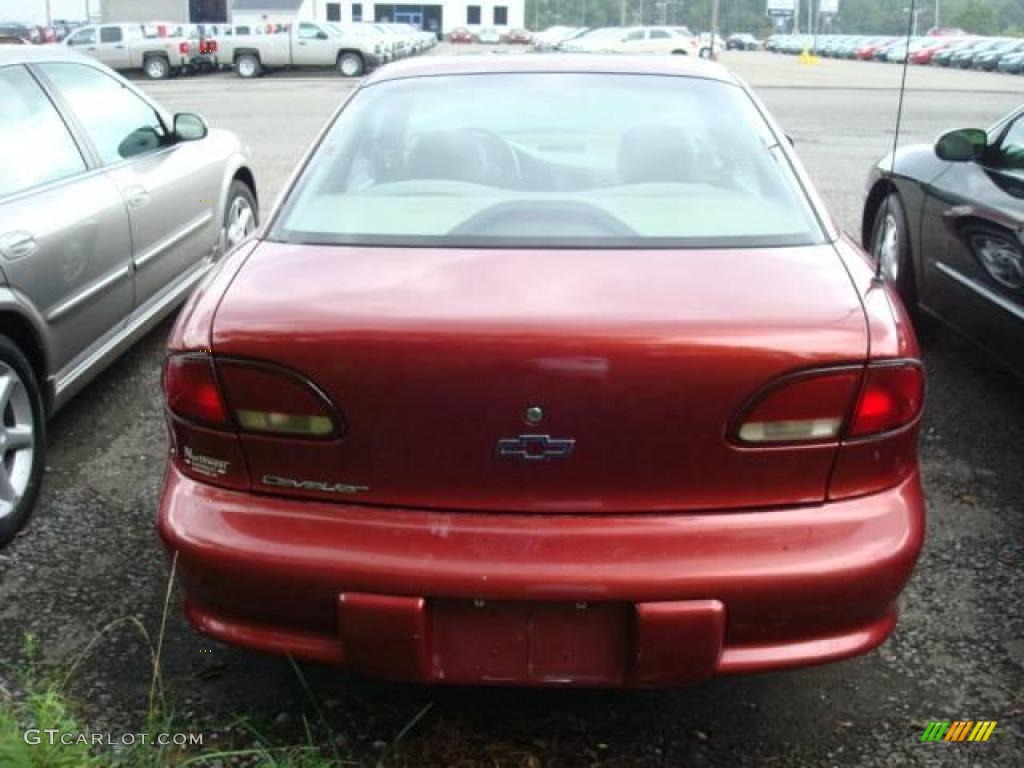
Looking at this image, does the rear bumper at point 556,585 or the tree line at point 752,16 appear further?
the tree line at point 752,16

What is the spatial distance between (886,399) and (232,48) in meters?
31.7

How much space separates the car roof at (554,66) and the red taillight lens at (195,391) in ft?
4.94

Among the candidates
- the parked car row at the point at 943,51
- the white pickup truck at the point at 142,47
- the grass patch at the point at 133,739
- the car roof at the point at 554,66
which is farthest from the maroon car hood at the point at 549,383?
the parked car row at the point at 943,51

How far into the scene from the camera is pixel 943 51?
49.4 meters

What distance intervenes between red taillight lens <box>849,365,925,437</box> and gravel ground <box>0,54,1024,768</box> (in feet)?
2.58

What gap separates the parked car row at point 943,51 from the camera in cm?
4325

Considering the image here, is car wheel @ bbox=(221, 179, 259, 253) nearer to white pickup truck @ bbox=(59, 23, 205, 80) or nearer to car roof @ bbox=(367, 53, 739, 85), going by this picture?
car roof @ bbox=(367, 53, 739, 85)

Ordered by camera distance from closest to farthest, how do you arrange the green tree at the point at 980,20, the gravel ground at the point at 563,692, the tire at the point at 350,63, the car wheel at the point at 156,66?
the gravel ground at the point at 563,692
the car wheel at the point at 156,66
the tire at the point at 350,63
the green tree at the point at 980,20

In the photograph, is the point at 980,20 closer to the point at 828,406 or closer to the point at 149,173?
the point at 149,173

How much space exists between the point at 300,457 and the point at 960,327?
126 inches

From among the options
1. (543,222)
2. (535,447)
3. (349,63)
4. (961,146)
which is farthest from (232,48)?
(535,447)

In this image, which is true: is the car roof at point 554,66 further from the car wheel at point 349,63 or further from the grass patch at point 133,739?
the car wheel at point 349,63

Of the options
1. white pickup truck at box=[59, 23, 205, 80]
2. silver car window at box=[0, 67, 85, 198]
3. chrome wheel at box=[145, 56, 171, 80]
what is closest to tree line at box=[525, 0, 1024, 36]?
white pickup truck at box=[59, 23, 205, 80]

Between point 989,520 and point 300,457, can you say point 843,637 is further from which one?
point 989,520
